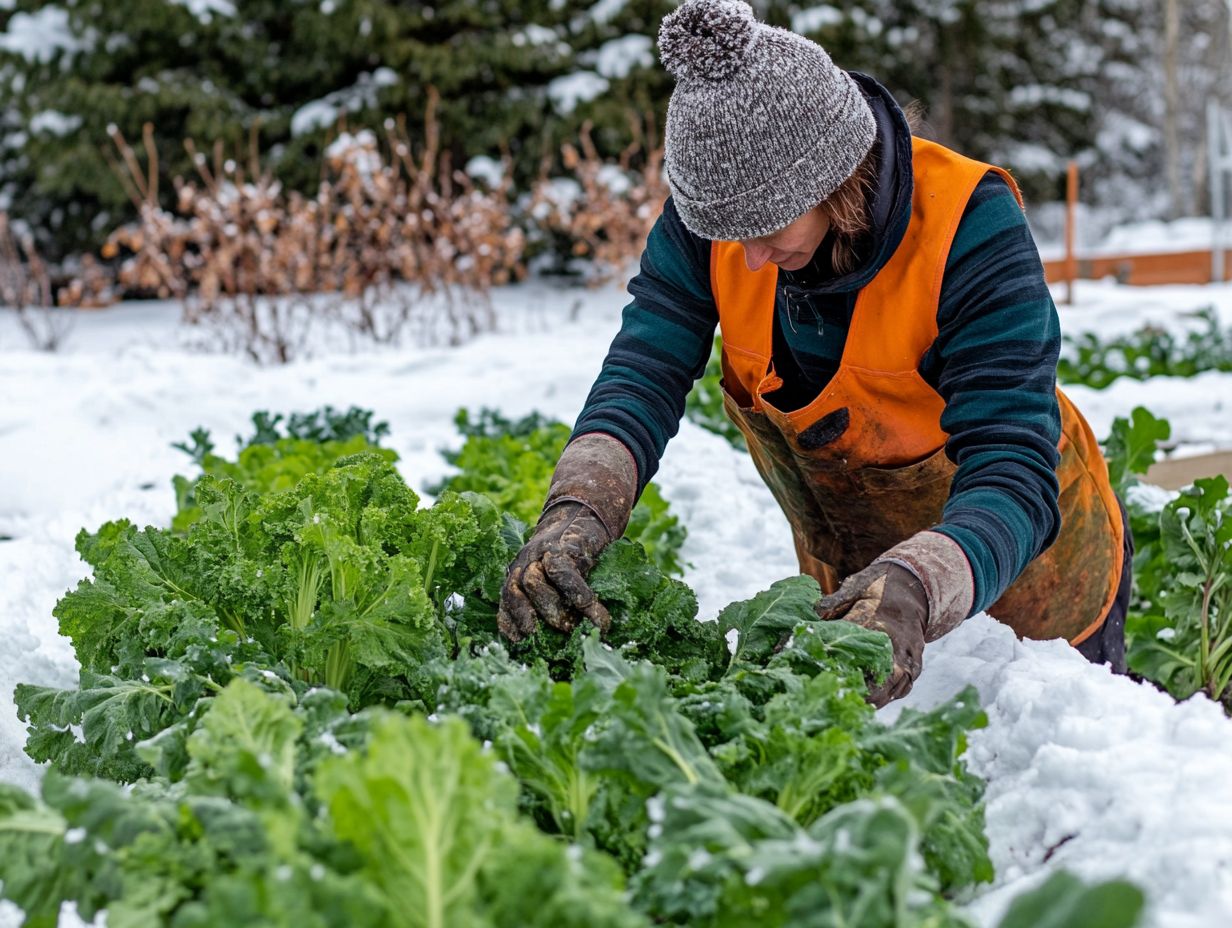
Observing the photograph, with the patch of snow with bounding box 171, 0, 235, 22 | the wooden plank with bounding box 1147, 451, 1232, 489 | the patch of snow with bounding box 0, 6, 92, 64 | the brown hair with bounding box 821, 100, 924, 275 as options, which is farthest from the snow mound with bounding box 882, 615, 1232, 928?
the patch of snow with bounding box 0, 6, 92, 64

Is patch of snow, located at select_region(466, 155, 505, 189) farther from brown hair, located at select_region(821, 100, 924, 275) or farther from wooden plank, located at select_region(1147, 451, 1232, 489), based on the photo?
brown hair, located at select_region(821, 100, 924, 275)

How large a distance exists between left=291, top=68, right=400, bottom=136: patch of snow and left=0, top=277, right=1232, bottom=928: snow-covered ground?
475 cm

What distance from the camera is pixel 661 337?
2.94m

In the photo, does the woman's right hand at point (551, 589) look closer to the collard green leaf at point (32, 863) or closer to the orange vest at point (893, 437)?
the orange vest at point (893, 437)

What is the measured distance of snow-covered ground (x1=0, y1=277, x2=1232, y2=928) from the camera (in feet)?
5.66

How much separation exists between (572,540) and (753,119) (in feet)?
2.99

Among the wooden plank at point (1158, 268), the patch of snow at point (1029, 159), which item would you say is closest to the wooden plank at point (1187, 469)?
the wooden plank at point (1158, 268)

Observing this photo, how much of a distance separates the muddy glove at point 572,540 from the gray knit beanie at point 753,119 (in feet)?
2.02

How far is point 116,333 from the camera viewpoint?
49.0 feet

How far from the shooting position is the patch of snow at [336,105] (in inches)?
641

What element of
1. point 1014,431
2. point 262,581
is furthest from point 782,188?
point 262,581

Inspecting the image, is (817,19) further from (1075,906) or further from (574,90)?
(1075,906)

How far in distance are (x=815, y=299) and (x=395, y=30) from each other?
14.4 meters

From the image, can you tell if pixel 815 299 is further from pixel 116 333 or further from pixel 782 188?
pixel 116 333
